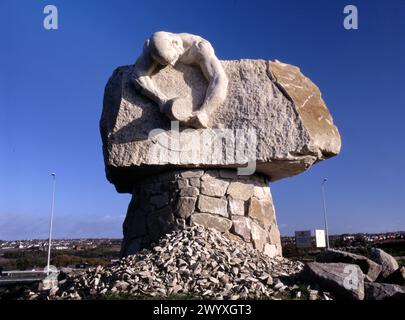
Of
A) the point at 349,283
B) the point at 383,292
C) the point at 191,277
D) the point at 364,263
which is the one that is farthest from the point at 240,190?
the point at 383,292

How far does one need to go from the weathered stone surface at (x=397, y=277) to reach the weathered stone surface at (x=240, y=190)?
79.7 inches

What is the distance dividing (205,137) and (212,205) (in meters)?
0.93

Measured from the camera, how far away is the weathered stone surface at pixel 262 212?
548 centimetres

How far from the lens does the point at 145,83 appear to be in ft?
18.0

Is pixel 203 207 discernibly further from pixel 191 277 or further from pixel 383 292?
pixel 383 292

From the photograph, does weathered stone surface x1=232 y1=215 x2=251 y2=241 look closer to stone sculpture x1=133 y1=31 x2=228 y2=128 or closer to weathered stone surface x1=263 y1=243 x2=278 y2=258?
weathered stone surface x1=263 y1=243 x2=278 y2=258

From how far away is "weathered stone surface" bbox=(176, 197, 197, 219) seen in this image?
5.17 m

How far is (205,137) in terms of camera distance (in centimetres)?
534

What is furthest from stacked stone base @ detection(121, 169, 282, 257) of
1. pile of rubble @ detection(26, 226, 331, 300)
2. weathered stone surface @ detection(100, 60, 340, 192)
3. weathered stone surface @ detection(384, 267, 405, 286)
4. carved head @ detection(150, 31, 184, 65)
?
weathered stone surface @ detection(384, 267, 405, 286)

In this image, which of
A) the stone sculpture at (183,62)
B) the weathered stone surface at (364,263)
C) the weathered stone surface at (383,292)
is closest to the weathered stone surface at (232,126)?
the stone sculpture at (183,62)

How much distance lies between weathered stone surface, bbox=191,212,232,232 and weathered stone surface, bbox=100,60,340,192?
0.68 m

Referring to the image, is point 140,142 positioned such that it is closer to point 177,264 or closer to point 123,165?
point 123,165

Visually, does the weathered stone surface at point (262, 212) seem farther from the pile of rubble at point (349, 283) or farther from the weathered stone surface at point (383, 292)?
the weathered stone surface at point (383, 292)
